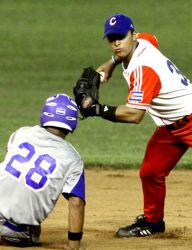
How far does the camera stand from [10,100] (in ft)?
58.7

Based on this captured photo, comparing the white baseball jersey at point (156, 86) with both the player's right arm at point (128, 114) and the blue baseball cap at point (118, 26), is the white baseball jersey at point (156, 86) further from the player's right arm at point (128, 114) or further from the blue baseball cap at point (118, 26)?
the blue baseball cap at point (118, 26)

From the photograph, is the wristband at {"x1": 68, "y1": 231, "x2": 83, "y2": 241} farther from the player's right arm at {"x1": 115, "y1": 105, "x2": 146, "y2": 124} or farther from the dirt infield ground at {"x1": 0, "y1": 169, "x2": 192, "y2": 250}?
the player's right arm at {"x1": 115, "y1": 105, "x2": 146, "y2": 124}

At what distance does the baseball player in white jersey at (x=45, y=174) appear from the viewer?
738 cm

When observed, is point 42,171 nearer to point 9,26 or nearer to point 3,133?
point 3,133

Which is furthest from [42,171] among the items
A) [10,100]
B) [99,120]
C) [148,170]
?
[10,100]

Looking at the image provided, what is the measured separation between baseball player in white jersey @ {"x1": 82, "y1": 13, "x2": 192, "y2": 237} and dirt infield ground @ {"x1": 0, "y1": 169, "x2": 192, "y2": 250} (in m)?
0.30

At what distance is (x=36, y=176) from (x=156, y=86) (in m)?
1.53

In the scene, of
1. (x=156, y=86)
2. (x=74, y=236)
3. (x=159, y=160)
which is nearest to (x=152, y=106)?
(x=156, y=86)

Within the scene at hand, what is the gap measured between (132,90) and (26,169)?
1.32 metres

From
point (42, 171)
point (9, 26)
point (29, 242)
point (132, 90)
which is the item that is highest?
point (9, 26)

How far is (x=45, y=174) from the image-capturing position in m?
7.38

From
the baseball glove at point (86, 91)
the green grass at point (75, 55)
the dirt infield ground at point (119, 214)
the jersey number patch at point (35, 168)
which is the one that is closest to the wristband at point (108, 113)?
the baseball glove at point (86, 91)

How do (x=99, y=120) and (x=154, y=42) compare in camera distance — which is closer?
(x=154, y=42)

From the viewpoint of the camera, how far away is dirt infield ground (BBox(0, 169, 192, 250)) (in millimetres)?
8281
